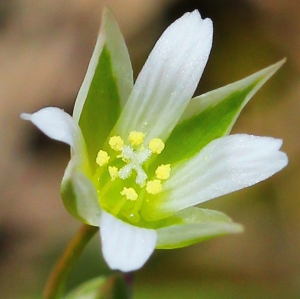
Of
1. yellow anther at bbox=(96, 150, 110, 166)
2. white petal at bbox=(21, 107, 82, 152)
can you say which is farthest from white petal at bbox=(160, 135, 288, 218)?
white petal at bbox=(21, 107, 82, 152)

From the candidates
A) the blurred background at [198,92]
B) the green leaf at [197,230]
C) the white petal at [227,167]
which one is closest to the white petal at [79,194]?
the green leaf at [197,230]

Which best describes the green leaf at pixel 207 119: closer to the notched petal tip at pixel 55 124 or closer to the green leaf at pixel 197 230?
the green leaf at pixel 197 230

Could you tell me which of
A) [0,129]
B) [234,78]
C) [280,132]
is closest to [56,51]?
[0,129]

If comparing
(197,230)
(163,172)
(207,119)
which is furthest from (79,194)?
(207,119)

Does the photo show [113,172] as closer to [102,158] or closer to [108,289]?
[102,158]

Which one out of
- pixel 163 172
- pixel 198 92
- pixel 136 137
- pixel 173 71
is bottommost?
pixel 163 172

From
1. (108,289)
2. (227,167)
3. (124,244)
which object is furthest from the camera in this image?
(108,289)
